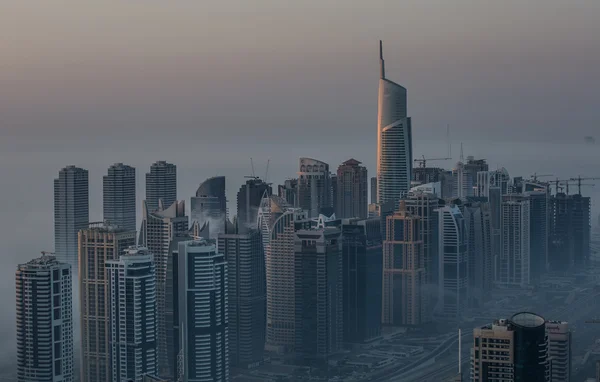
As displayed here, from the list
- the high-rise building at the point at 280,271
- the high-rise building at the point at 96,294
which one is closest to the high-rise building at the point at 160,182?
the high-rise building at the point at 280,271

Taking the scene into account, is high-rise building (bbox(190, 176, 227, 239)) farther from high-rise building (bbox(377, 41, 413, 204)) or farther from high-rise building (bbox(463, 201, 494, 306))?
high-rise building (bbox(377, 41, 413, 204))

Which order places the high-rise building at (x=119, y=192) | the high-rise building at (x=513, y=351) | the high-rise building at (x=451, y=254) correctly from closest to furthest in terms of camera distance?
the high-rise building at (x=513, y=351) < the high-rise building at (x=119, y=192) < the high-rise building at (x=451, y=254)

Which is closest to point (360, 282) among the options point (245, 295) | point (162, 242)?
point (245, 295)

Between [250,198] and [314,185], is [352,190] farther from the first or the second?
[250,198]

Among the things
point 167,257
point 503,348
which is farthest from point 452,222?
point 503,348

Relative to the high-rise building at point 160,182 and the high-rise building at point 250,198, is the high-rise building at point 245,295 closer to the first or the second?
the high-rise building at point 250,198
